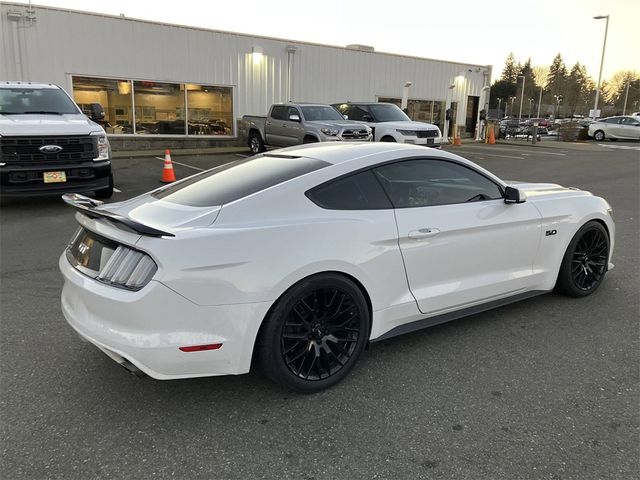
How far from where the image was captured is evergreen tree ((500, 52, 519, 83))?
121m

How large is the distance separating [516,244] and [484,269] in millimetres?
398

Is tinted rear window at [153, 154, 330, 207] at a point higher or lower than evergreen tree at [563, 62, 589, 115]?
lower

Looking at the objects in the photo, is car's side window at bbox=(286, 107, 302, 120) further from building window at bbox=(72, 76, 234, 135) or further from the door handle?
the door handle

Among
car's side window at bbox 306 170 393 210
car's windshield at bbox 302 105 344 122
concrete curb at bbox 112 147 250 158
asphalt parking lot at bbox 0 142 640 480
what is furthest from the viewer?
concrete curb at bbox 112 147 250 158

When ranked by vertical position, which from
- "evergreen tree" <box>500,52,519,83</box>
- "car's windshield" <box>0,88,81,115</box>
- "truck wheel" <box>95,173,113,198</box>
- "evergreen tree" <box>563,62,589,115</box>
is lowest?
"truck wheel" <box>95,173,113,198</box>

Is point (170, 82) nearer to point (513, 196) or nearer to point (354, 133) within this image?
point (354, 133)

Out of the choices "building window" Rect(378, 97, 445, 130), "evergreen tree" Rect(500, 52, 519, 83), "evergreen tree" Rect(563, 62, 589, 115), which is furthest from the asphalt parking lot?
"evergreen tree" Rect(500, 52, 519, 83)

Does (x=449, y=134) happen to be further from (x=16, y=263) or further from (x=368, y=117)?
(x=16, y=263)

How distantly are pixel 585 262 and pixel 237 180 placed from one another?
10.7ft

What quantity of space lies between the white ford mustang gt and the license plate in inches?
209

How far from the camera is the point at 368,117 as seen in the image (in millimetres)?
16641

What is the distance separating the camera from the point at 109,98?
18000mm

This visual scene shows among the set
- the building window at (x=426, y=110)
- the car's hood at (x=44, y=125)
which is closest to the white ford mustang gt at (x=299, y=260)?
the car's hood at (x=44, y=125)

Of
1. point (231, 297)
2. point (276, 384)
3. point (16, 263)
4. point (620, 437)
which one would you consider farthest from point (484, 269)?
point (16, 263)
